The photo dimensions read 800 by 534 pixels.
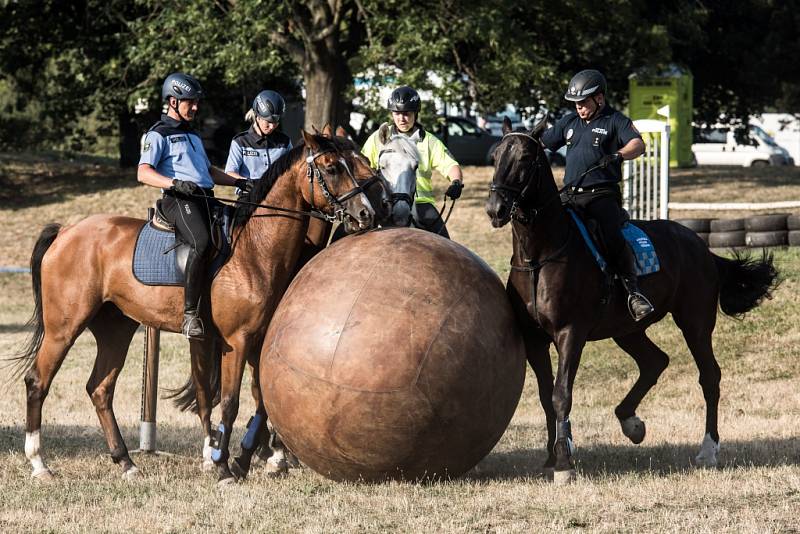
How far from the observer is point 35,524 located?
24.2ft

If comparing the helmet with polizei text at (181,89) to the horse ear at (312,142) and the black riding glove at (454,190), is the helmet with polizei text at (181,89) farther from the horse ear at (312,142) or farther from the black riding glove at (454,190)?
the black riding glove at (454,190)

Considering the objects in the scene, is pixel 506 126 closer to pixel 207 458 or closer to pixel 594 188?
pixel 594 188

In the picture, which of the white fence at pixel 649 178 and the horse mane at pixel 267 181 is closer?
the horse mane at pixel 267 181

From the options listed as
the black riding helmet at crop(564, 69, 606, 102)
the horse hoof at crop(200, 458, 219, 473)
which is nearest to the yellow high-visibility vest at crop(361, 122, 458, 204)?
the black riding helmet at crop(564, 69, 606, 102)

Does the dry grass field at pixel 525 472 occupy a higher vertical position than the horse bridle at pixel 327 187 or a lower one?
lower

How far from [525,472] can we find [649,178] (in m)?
11.1

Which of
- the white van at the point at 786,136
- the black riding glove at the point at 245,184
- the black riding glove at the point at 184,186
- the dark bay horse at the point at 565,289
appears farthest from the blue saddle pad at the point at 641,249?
the white van at the point at 786,136

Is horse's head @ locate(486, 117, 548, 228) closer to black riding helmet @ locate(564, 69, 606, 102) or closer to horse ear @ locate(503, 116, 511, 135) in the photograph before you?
horse ear @ locate(503, 116, 511, 135)

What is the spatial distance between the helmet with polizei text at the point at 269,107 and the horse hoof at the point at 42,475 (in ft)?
11.0

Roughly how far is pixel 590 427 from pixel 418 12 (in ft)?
47.0

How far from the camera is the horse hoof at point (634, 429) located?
32.9ft

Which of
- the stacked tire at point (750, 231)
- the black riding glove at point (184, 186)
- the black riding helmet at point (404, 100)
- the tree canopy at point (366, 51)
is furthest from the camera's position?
the tree canopy at point (366, 51)

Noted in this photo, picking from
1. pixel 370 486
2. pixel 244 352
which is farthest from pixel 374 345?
pixel 244 352

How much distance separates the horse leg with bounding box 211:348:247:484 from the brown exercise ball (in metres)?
0.77
